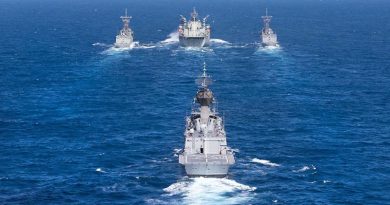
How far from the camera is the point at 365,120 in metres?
174

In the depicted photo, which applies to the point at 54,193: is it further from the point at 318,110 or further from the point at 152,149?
the point at 318,110

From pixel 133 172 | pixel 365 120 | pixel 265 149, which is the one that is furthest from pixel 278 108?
pixel 133 172

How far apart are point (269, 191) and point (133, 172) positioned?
2815 cm

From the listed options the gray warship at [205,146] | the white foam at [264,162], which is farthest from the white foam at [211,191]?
the white foam at [264,162]

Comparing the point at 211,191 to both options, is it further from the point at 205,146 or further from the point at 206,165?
the point at 205,146

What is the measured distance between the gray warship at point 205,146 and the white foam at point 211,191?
2.17m

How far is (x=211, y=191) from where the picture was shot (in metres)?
120

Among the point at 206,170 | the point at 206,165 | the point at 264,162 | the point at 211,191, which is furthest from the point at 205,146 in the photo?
the point at 264,162

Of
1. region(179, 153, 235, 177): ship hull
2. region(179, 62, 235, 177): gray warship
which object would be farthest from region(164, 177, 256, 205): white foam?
region(179, 62, 235, 177): gray warship

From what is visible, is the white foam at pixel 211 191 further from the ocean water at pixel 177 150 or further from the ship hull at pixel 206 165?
the ship hull at pixel 206 165

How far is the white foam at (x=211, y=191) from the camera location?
380 feet

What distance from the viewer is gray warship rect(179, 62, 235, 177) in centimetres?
12607

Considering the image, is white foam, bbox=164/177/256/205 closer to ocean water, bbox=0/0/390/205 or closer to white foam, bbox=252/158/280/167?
ocean water, bbox=0/0/390/205

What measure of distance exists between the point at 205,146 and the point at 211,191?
14.3 m
